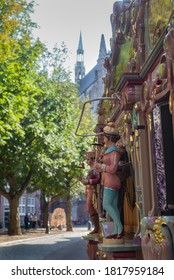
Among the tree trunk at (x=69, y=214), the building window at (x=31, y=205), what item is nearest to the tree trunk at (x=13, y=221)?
the tree trunk at (x=69, y=214)

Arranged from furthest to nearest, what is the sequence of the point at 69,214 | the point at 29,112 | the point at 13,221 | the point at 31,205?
the point at 31,205 → the point at 69,214 → the point at 13,221 → the point at 29,112

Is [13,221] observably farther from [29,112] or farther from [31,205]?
[31,205]

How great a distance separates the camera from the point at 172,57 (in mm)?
3508

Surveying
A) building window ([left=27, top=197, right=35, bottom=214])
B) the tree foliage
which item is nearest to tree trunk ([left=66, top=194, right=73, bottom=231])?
the tree foliage

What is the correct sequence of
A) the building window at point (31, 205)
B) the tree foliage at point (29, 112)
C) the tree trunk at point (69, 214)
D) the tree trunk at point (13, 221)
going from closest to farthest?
the tree foliage at point (29, 112) < the tree trunk at point (13, 221) < the tree trunk at point (69, 214) < the building window at point (31, 205)

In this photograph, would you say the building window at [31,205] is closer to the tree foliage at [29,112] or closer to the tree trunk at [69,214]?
the tree trunk at [69,214]

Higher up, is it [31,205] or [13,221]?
[31,205]

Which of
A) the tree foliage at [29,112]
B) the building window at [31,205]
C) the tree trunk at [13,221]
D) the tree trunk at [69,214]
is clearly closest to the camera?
the tree foliage at [29,112]

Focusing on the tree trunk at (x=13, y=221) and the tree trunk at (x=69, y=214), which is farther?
the tree trunk at (x=69, y=214)

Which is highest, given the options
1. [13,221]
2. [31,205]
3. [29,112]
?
[29,112]

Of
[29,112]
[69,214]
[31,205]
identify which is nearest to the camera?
[29,112]

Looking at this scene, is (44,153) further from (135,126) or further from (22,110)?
(135,126)

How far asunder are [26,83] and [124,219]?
6.84m

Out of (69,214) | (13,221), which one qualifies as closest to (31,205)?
(69,214)
